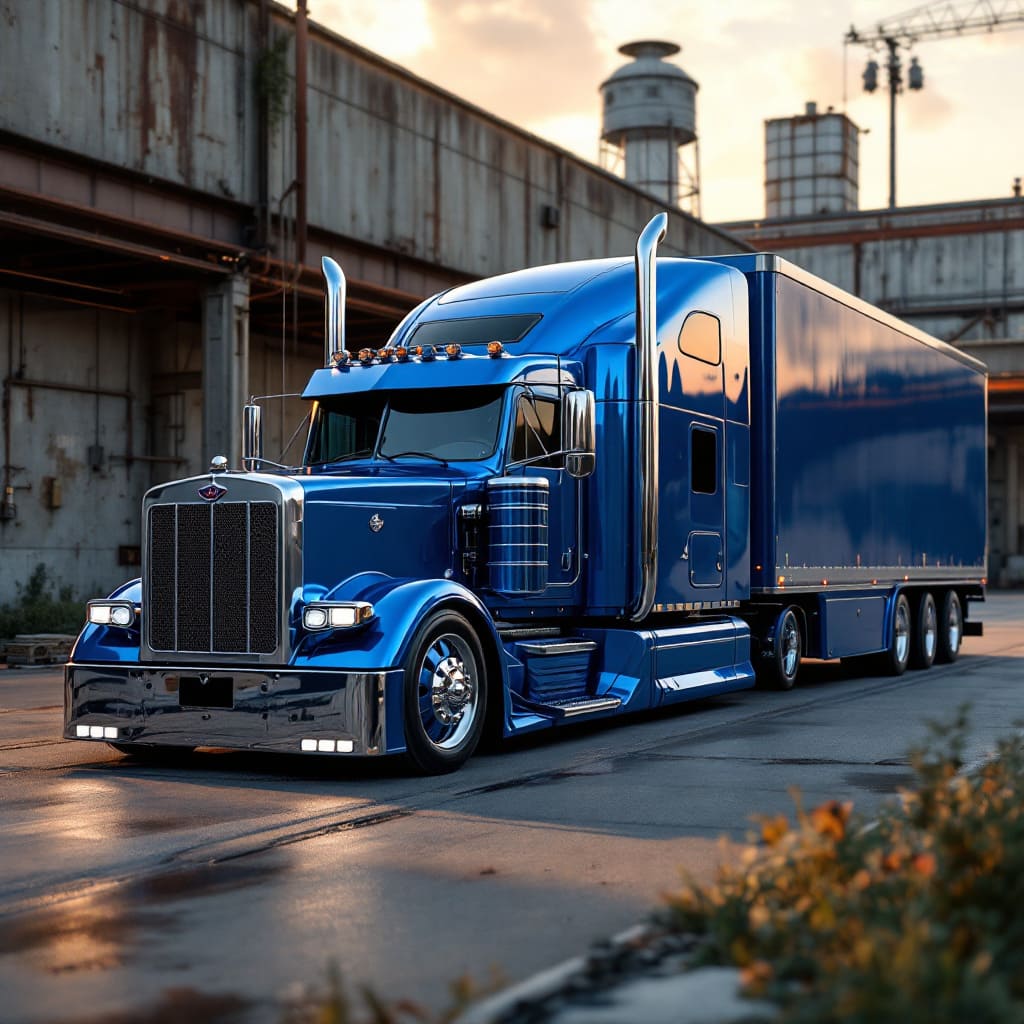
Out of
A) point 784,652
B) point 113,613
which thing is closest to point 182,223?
point 784,652

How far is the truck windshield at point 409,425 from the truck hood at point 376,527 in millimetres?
524

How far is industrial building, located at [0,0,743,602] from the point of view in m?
23.3

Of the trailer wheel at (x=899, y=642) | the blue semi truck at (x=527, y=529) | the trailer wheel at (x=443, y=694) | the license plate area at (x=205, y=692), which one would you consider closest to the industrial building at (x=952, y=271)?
the trailer wheel at (x=899, y=642)

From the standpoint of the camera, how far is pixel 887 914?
14.6 feet

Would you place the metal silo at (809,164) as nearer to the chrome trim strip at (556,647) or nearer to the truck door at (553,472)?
the truck door at (553,472)

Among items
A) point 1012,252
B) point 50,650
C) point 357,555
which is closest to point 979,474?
point 50,650

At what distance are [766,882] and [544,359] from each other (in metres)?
7.44

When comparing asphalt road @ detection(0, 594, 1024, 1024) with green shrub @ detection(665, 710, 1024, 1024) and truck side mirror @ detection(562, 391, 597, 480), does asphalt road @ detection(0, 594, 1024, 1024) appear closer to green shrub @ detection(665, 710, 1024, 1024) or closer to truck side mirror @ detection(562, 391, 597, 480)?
green shrub @ detection(665, 710, 1024, 1024)

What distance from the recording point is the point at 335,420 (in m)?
12.4

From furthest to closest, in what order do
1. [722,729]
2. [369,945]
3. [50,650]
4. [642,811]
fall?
1. [50,650]
2. [722,729]
3. [642,811]
4. [369,945]

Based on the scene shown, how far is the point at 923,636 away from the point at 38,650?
1154 centimetres

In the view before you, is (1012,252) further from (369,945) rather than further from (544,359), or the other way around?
(369,945)

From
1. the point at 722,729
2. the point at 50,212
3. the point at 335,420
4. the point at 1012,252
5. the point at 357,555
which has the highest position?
the point at 1012,252

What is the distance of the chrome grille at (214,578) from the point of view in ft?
32.7
